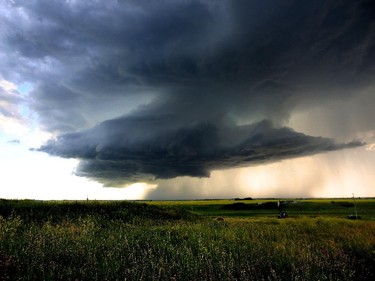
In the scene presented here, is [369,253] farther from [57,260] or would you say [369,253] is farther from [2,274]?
[2,274]

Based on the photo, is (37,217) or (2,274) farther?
(37,217)

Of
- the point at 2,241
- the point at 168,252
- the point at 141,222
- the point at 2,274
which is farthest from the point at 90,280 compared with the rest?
the point at 141,222

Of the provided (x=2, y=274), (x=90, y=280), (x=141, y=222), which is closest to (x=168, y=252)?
(x=90, y=280)

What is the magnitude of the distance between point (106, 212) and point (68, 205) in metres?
3.76

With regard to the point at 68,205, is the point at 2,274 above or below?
below

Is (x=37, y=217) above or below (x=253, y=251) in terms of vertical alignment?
above

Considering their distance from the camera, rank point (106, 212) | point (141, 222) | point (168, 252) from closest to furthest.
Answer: point (168, 252)
point (141, 222)
point (106, 212)

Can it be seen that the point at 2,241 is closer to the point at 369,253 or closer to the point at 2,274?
the point at 2,274

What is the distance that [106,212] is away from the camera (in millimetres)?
28891

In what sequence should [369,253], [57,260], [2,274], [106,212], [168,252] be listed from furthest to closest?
[106,212] < [369,253] < [168,252] < [57,260] < [2,274]

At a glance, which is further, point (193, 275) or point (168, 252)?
point (168, 252)

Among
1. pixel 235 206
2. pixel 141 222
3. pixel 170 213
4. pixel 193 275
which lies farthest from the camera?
pixel 235 206

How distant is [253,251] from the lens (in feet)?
41.1

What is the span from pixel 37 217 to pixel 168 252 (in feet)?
54.5
